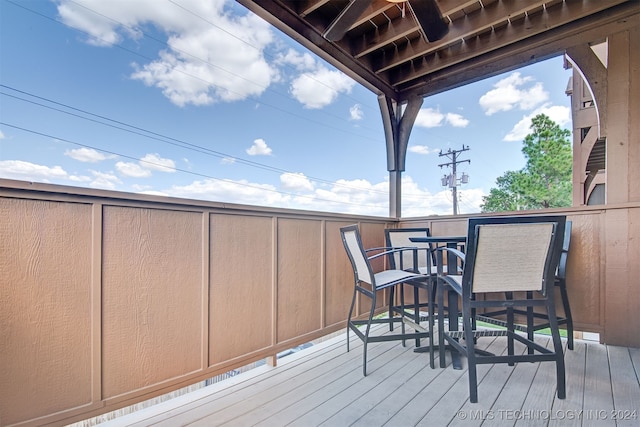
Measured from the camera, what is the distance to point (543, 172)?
866cm

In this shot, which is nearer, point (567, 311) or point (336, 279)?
point (567, 311)

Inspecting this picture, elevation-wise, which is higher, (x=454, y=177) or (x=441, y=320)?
(x=454, y=177)

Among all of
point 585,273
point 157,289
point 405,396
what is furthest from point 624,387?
point 157,289

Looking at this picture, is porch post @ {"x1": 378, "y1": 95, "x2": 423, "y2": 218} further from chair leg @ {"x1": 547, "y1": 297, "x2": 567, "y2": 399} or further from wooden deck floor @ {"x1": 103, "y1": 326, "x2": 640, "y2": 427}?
chair leg @ {"x1": 547, "y1": 297, "x2": 567, "y2": 399}

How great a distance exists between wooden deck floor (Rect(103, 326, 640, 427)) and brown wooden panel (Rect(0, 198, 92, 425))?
0.39 meters

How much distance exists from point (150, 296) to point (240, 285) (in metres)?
0.54

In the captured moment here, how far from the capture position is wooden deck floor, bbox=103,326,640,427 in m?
1.40

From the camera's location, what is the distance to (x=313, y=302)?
7.94ft

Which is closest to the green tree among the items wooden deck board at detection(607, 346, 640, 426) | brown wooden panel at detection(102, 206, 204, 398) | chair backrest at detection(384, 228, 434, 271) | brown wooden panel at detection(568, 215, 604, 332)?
brown wooden panel at detection(568, 215, 604, 332)

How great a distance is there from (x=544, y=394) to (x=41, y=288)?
2.50 m

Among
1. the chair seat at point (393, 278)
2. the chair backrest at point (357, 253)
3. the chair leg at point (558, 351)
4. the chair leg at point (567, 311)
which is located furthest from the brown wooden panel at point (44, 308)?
the chair leg at point (567, 311)

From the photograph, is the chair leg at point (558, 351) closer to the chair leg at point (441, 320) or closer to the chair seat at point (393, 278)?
the chair leg at point (441, 320)

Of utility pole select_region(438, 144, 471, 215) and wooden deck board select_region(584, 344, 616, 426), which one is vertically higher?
utility pole select_region(438, 144, 471, 215)

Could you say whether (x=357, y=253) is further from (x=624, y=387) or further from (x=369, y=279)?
(x=624, y=387)
